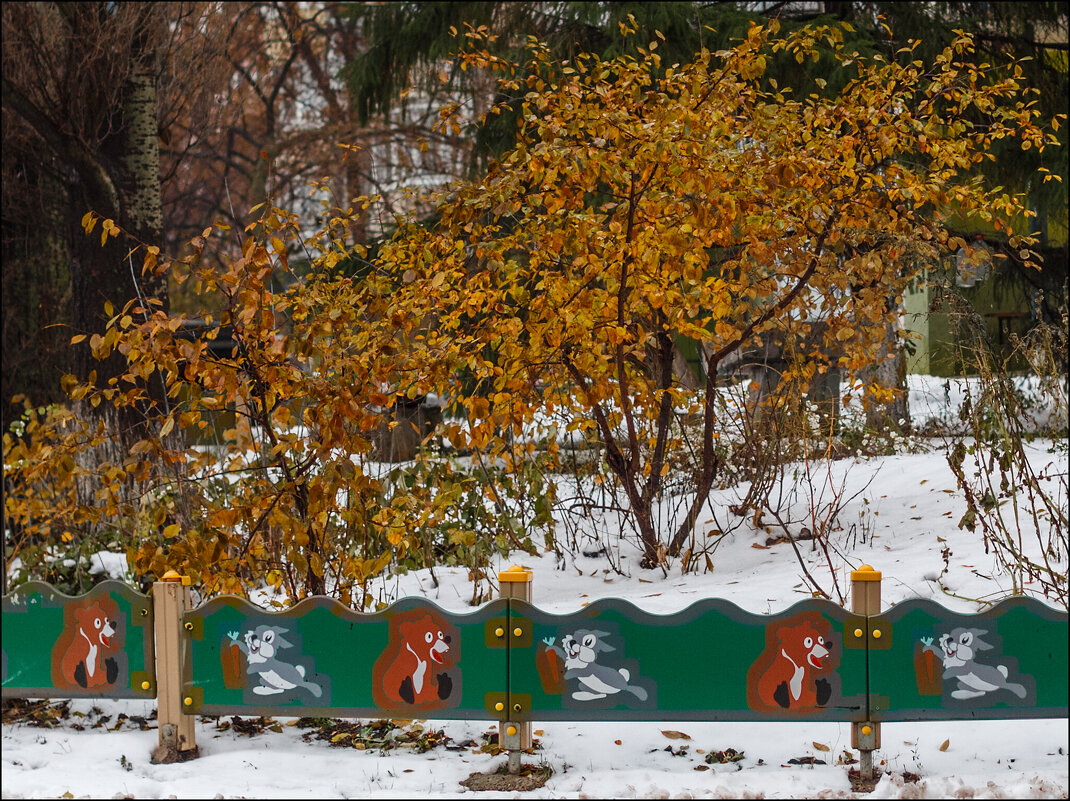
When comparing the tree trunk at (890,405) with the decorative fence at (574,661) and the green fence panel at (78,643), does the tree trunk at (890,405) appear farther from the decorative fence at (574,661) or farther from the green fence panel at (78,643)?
the green fence panel at (78,643)

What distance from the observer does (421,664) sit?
3.73 metres

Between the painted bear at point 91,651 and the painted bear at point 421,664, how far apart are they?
1.04m

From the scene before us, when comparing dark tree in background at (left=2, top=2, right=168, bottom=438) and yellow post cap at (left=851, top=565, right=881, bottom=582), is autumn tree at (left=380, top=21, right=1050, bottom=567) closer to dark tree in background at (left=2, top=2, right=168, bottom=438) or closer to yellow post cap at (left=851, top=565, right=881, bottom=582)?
yellow post cap at (left=851, top=565, right=881, bottom=582)

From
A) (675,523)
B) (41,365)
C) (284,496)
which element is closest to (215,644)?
(284,496)

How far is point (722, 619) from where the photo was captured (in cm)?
364

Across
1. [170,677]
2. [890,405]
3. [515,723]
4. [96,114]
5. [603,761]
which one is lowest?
[603,761]

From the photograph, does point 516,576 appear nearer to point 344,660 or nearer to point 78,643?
point 344,660

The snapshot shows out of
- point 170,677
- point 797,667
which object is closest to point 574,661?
point 797,667

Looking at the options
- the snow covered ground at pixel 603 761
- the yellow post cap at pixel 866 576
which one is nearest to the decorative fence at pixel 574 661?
the yellow post cap at pixel 866 576

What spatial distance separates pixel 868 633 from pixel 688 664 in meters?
0.61

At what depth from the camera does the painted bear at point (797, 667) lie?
11.8 feet

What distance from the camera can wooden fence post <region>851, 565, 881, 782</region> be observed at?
3600 millimetres

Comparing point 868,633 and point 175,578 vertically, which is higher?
point 175,578

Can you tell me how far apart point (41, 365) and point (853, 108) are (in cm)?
851
